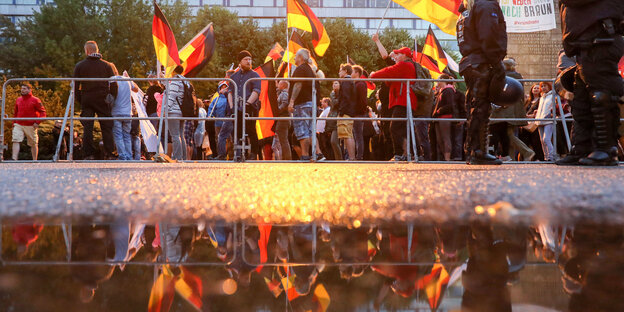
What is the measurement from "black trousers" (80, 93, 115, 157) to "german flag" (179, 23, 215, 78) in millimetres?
4771

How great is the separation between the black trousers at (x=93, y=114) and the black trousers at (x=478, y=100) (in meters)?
5.42

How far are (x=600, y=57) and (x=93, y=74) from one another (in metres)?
6.83

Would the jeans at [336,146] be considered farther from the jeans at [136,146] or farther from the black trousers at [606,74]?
the black trousers at [606,74]

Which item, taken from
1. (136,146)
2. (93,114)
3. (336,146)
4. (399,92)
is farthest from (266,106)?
(136,146)

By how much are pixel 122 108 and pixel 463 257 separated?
9.09m

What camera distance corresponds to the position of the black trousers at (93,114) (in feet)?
29.8

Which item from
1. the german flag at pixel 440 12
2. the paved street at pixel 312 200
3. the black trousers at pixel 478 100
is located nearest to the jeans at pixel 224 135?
the german flag at pixel 440 12

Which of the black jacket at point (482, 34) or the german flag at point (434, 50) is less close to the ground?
the german flag at point (434, 50)

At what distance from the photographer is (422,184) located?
3145 millimetres

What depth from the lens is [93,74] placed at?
9.20 meters

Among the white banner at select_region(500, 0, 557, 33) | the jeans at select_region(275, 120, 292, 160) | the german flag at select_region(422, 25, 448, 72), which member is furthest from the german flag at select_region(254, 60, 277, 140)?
the white banner at select_region(500, 0, 557, 33)

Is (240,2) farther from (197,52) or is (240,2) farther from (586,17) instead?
(586,17)

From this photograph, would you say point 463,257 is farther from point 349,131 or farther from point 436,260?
point 349,131

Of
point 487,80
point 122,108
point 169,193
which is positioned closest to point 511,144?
point 487,80
